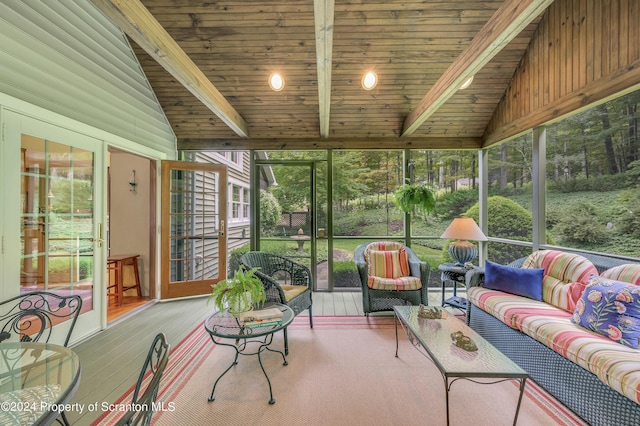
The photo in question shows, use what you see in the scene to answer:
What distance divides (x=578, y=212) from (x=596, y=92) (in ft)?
4.53

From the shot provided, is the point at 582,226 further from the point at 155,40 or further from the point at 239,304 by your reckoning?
the point at 155,40

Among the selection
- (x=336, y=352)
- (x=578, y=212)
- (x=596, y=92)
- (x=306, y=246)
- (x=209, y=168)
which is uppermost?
(x=596, y=92)

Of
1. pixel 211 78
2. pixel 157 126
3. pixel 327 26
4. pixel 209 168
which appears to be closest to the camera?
pixel 327 26

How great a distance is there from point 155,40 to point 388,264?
338 centimetres

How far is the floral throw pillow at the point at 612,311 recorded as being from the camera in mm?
1801

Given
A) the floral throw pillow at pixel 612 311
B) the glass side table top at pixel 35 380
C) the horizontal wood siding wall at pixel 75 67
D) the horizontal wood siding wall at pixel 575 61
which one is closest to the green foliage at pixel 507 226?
the horizontal wood siding wall at pixel 575 61

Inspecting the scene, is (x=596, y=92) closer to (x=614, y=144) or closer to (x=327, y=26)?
(x=614, y=144)

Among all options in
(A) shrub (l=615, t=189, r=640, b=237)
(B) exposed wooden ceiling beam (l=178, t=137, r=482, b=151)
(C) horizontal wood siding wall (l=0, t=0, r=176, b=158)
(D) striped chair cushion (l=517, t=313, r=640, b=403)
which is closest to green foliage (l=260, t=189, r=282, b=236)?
(B) exposed wooden ceiling beam (l=178, t=137, r=482, b=151)

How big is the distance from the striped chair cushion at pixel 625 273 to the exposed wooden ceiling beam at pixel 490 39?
2070 millimetres

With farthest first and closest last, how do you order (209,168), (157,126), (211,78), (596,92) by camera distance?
1. (209,168)
2. (157,126)
3. (211,78)
4. (596,92)

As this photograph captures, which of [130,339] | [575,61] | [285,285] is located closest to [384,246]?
[285,285]

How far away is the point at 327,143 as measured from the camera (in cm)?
450

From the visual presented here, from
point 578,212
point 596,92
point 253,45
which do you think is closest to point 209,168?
point 253,45

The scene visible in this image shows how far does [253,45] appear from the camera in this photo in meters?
3.28
